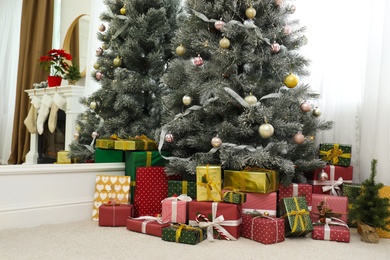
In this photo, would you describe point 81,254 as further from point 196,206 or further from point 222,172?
point 222,172

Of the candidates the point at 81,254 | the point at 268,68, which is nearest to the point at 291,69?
the point at 268,68

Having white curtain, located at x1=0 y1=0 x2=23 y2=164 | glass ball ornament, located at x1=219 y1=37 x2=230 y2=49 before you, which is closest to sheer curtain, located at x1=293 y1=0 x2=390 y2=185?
glass ball ornament, located at x1=219 y1=37 x2=230 y2=49

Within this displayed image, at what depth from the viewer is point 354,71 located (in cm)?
220

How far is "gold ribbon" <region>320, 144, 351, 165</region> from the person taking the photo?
80.0 inches

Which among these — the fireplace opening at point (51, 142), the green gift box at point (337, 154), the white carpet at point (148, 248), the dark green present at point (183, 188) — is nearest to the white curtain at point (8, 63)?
the fireplace opening at point (51, 142)

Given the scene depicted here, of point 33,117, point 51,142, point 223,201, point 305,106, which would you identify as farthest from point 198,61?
point 33,117

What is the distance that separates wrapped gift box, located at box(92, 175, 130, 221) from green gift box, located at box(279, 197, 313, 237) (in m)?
0.79

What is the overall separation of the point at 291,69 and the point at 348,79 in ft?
1.54

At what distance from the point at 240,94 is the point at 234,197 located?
1.83 ft

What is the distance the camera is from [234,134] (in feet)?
6.11

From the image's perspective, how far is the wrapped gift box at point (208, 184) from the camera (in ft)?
5.58

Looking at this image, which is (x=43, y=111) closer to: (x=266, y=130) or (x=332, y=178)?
(x=266, y=130)

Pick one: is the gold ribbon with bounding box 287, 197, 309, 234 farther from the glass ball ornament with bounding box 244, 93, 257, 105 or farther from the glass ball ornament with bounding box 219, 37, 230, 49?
the glass ball ornament with bounding box 219, 37, 230, 49

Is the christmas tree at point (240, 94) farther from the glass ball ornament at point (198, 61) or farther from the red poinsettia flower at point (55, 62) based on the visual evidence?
the red poinsettia flower at point (55, 62)
